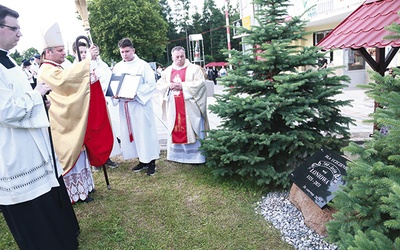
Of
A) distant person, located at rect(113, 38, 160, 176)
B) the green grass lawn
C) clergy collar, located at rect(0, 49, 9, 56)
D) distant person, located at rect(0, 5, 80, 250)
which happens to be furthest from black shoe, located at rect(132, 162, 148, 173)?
clergy collar, located at rect(0, 49, 9, 56)

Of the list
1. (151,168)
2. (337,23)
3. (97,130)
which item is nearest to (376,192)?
(97,130)

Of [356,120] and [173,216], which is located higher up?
[356,120]

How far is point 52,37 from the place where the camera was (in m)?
3.14

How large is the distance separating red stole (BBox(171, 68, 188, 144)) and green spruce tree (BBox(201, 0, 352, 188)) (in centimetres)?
90

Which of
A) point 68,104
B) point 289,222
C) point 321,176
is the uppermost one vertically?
point 68,104

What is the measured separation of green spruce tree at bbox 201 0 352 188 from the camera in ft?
11.7

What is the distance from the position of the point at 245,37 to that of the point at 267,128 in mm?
1251

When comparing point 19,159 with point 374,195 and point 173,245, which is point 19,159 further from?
point 374,195

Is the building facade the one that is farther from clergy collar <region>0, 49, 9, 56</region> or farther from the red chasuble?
clergy collar <region>0, 49, 9, 56</region>

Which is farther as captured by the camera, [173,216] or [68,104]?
[173,216]

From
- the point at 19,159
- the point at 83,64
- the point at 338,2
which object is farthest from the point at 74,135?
the point at 338,2

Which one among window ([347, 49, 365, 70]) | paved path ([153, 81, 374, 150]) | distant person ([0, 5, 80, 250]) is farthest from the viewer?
window ([347, 49, 365, 70])

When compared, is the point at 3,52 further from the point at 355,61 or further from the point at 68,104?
the point at 355,61

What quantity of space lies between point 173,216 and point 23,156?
1.77 m
